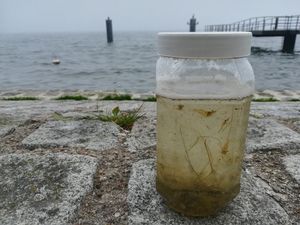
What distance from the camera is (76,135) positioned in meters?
1.83

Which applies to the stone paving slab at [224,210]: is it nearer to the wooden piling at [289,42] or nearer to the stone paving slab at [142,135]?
the stone paving slab at [142,135]

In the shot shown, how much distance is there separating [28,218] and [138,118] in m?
1.24

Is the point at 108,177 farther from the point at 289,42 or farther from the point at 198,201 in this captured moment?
the point at 289,42

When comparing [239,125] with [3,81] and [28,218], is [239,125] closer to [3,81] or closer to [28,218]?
[28,218]

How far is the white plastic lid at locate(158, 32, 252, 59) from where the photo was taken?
0.89 meters

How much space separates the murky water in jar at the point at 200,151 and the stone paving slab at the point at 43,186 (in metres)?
0.38

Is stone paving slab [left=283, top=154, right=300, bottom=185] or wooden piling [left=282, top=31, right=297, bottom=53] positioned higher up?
stone paving slab [left=283, top=154, right=300, bottom=185]

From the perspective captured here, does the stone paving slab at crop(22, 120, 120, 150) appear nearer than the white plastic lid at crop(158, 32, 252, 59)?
No

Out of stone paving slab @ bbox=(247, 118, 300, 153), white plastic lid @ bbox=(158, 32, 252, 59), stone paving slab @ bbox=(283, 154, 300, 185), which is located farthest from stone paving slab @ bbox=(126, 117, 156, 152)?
white plastic lid @ bbox=(158, 32, 252, 59)

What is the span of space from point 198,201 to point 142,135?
0.84m

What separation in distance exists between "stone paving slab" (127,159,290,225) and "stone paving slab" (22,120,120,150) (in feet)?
1.54

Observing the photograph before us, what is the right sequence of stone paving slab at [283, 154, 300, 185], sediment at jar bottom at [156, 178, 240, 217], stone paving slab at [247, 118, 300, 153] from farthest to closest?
stone paving slab at [247, 118, 300, 153] → stone paving slab at [283, 154, 300, 185] → sediment at jar bottom at [156, 178, 240, 217]

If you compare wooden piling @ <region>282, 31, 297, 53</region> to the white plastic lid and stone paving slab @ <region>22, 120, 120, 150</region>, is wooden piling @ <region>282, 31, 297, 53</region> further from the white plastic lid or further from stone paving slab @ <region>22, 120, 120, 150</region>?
the white plastic lid

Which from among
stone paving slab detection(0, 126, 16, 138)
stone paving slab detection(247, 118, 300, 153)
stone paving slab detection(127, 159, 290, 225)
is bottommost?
stone paving slab detection(127, 159, 290, 225)
